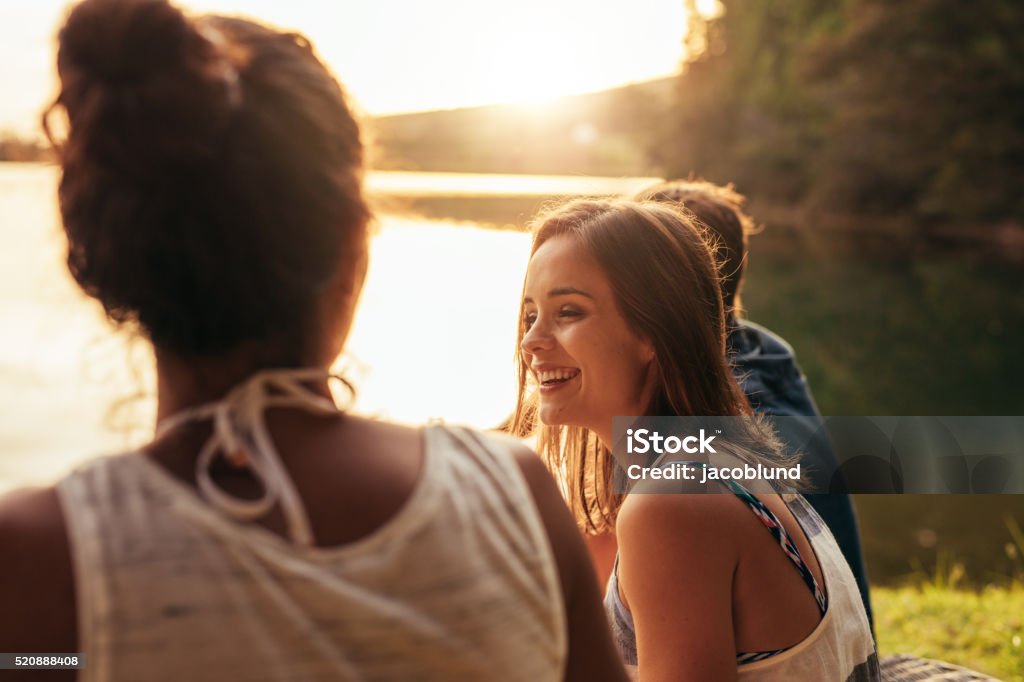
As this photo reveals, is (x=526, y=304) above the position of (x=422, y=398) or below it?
below

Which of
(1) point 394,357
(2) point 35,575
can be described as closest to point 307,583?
(2) point 35,575

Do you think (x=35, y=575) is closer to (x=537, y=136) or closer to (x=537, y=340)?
(x=537, y=340)

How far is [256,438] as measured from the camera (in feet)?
3.36

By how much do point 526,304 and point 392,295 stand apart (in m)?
18.3

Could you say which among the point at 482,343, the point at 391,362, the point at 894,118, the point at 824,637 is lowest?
the point at 824,637

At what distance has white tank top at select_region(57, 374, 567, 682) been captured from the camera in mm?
951

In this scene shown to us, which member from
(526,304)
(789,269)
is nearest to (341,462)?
(526,304)

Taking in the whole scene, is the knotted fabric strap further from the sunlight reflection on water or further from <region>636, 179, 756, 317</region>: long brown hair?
the sunlight reflection on water

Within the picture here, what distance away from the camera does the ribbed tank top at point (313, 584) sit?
0.95 meters

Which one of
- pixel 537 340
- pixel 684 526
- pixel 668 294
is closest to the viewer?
pixel 684 526

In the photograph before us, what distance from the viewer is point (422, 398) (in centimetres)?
1317

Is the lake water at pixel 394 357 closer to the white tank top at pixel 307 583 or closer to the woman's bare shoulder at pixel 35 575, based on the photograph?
the white tank top at pixel 307 583

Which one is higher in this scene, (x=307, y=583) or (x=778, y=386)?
(x=778, y=386)

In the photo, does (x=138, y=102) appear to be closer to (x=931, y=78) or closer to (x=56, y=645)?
(x=56, y=645)
